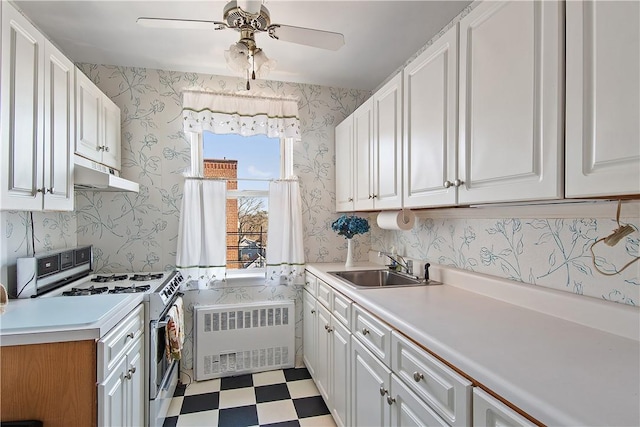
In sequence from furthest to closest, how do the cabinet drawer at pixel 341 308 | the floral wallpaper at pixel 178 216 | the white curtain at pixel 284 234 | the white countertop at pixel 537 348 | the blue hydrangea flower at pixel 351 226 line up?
1. the white curtain at pixel 284 234
2. the blue hydrangea flower at pixel 351 226
3. the cabinet drawer at pixel 341 308
4. the floral wallpaper at pixel 178 216
5. the white countertop at pixel 537 348

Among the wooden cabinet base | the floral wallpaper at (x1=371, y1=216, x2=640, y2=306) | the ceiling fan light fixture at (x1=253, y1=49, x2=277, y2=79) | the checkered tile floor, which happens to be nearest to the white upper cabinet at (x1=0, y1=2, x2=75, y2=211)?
the wooden cabinet base

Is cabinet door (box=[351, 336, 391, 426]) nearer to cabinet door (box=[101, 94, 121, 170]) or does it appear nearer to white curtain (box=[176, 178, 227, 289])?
white curtain (box=[176, 178, 227, 289])

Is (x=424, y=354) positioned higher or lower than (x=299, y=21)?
lower

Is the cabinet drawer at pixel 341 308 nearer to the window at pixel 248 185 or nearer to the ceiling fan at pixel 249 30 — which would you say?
the window at pixel 248 185

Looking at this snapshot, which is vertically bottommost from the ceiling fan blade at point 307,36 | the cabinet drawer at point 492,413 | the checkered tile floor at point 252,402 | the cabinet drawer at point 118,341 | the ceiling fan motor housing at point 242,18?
the checkered tile floor at point 252,402

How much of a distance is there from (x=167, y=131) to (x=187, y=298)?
137cm

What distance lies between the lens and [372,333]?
149cm

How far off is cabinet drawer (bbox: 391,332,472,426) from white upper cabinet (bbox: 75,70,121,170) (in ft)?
6.54

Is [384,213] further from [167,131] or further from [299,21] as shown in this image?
[167,131]

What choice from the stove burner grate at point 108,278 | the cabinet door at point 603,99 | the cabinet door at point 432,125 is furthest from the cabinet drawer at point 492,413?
Answer: the stove burner grate at point 108,278

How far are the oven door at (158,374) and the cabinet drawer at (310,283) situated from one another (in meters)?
1.03

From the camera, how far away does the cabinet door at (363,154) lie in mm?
2248

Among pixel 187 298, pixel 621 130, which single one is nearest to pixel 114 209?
pixel 187 298

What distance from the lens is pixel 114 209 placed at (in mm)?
2512
